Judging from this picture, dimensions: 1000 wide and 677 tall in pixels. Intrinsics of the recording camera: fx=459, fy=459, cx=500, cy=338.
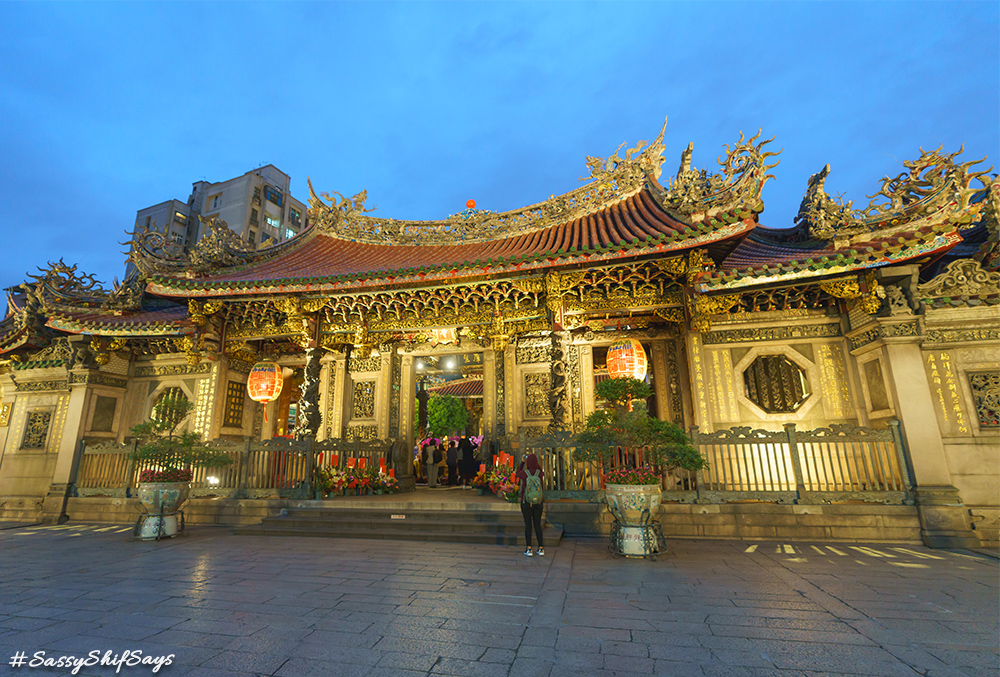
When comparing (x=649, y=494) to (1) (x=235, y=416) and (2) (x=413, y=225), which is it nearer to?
(2) (x=413, y=225)

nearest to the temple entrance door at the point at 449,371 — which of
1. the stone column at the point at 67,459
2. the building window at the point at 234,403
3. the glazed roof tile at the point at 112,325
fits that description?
the building window at the point at 234,403

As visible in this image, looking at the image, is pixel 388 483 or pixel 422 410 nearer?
pixel 388 483

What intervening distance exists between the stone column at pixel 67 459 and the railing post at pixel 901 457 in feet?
53.4

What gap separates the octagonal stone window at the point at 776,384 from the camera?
30.0ft

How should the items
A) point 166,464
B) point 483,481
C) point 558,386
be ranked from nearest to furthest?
point 166,464 → point 558,386 → point 483,481

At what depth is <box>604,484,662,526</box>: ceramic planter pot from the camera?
6.13 m

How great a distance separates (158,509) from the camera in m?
7.77

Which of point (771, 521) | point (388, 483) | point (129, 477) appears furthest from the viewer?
point (388, 483)

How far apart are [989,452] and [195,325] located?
15.4 m

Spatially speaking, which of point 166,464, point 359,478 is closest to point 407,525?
point 359,478

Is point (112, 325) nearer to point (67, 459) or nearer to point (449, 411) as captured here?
point (67, 459)

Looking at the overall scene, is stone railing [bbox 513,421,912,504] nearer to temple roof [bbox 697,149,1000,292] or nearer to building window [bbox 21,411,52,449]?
temple roof [bbox 697,149,1000,292]

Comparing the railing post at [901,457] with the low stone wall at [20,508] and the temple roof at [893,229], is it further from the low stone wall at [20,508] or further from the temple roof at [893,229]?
the low stone wall at [20,508]

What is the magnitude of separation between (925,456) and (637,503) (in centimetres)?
499
